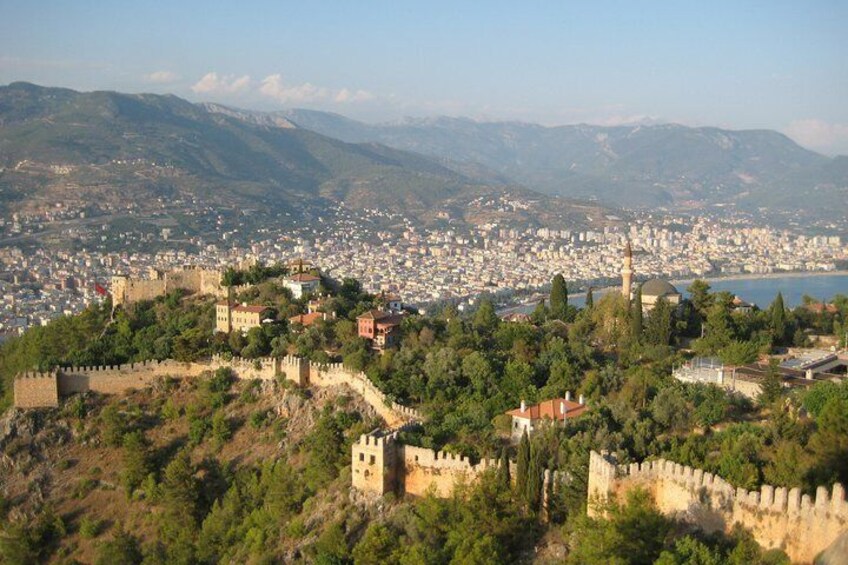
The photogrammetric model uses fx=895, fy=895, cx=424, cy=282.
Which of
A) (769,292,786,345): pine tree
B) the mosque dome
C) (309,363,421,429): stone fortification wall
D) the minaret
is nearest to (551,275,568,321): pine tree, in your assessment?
the minaret

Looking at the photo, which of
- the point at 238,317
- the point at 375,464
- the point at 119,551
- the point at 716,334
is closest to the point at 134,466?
the point at 119,551

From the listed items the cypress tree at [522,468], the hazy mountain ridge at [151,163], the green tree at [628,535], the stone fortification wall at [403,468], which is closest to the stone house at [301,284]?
the stone fortification wall at [403,468]

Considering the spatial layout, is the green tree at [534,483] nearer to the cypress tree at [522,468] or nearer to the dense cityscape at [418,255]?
the cypress tree at [522,468]

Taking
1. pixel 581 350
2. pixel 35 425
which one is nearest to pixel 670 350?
pixel 581 350

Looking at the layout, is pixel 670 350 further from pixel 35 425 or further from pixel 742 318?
pixel 35 425

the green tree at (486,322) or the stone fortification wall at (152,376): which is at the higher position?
the green tree at (486,322)
